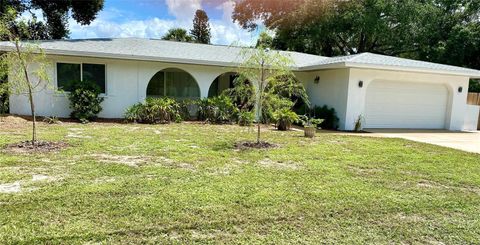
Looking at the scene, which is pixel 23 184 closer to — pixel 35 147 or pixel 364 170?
pixel 35 147

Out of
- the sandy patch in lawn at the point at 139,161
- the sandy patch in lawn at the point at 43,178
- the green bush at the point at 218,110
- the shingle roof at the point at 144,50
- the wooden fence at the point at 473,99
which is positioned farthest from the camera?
Result: the wooden fence at the point at 473,99

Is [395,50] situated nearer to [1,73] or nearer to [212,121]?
[212,121]

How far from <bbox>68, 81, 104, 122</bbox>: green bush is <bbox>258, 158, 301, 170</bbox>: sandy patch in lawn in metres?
8.29

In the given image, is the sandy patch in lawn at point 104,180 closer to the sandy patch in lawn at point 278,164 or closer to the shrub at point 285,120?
the sandy patch in lawn at point 278,164

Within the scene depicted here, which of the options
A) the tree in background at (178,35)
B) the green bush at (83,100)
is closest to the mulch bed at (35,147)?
the green bush at (83,100)

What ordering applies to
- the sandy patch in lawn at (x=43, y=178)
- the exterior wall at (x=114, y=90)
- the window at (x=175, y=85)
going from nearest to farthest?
1. the sandy patch in lawn at (x=43, y=178)
2. the exterior wall at (x=114, y=90)
3. the window at (x=175, y=85)

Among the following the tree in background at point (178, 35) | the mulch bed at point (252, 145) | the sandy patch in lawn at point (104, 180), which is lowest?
the sandy patch in lawn at point (104, 180)

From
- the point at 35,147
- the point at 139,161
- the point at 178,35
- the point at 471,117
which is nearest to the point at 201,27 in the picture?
the point at 178,35

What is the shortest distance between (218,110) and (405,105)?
26.9ft

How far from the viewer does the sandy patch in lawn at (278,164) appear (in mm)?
6521

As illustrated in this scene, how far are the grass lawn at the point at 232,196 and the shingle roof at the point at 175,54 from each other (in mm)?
5387

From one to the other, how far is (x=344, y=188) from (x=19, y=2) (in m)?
23.5

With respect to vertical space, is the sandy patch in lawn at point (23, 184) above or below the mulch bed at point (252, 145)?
below

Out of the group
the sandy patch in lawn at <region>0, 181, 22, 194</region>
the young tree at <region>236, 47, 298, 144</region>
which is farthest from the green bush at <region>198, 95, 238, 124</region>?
the sandy patch in lawn at <region>0, 181, 22, 194</region>
